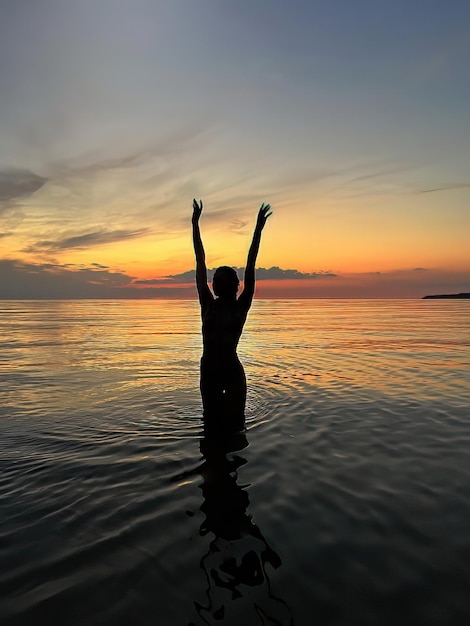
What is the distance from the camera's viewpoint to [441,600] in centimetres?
358

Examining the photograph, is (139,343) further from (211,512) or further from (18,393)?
(211,512)

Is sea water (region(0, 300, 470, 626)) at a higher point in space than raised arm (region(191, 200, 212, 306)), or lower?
lower

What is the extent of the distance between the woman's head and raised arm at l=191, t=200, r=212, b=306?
0.19m

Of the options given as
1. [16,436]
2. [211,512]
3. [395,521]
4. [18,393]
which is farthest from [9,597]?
[18,393]

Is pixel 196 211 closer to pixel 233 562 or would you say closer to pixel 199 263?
pixel 199 263

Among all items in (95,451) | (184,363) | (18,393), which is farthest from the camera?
(184,363)

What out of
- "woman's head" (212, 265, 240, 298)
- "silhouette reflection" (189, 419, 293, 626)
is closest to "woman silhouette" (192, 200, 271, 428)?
"woman's head" (212, 265, 240, 298)

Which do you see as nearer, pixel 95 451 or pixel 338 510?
pixel 338 510

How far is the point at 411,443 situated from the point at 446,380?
764 cm

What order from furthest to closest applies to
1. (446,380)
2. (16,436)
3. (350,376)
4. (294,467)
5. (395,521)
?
(350,376) → (446,380) → (16,436) → (294,467) → (395,521)

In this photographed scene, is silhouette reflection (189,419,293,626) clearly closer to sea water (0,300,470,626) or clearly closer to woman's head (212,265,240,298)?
sea water (0,300,470,626)

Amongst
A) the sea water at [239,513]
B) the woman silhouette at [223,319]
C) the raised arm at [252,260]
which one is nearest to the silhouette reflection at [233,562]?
the sea water at [239,513]

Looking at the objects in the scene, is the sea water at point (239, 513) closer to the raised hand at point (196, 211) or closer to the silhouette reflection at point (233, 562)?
the silhouette reflection at point (233, 562)

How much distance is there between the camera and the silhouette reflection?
11.2 feet
